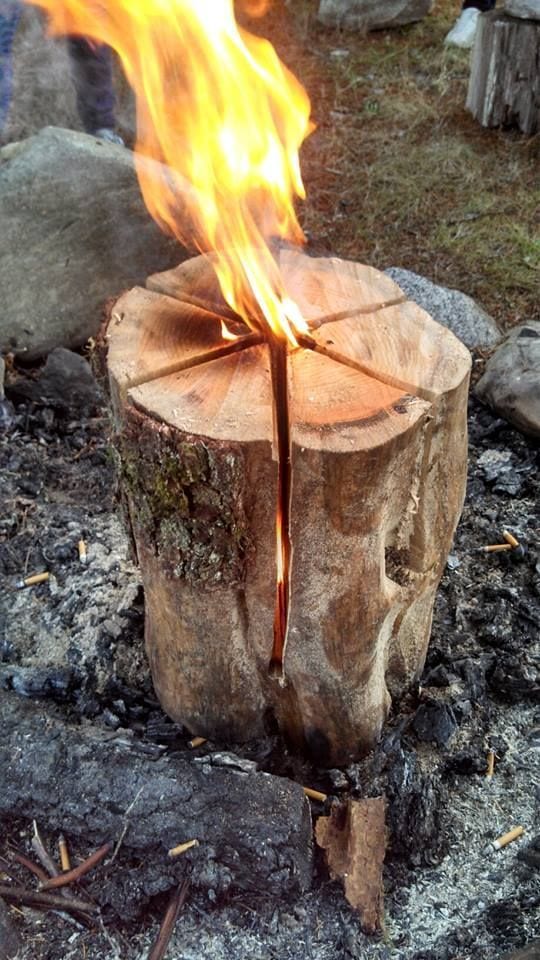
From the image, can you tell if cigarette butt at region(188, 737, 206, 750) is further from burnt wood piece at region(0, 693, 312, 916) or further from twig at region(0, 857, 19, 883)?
twig at region(0, 857, 19, 883)

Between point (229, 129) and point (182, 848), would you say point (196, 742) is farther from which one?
point (229, 129)

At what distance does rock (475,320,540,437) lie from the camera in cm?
373

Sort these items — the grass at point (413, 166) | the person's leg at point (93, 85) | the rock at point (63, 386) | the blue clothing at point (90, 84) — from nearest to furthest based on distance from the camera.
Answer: the rock at point (63, 386) → the grass at point (413, 166) → the blue clothing at point (90, 84) → the person's leg at point (93, 85)

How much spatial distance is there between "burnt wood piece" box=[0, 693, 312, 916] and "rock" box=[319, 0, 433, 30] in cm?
703

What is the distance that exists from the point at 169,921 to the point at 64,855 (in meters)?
0.32

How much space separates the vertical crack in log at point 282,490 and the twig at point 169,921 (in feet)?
1.99

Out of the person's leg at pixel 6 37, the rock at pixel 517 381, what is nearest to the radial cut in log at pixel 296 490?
the rock at pixel 517 381

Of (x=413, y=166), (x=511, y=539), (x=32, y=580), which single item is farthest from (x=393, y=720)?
(x=413, y=166)

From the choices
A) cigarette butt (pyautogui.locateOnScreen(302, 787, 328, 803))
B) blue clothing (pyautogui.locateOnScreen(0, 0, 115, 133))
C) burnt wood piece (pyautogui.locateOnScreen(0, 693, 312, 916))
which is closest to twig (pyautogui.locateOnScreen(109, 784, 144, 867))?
burnt wood piece (pyautogui.locateOnScreen(0, 693, 312, 916))

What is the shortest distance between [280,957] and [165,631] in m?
0.84

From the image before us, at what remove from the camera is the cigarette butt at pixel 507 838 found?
2.46 meters

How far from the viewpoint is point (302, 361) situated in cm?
219

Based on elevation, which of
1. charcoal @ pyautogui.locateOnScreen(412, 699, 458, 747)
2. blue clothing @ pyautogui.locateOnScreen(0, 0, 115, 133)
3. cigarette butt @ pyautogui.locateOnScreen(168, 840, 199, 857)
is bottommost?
charcoal @ pyautogui.locateOnScreen(412, 699, 458, 747)

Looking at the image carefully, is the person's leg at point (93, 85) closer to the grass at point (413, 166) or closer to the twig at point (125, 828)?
the grass at point (413, 166)
